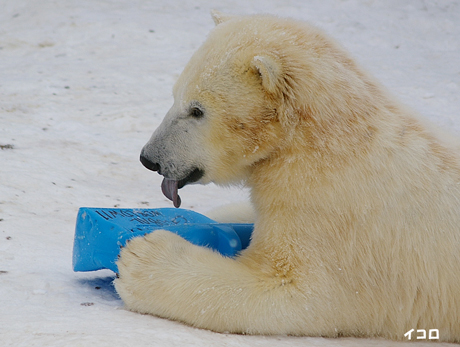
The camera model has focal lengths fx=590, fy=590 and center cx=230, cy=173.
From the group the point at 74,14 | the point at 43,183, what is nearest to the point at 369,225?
the point at 43,183

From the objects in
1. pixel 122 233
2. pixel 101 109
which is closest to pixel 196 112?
pixel 122 233

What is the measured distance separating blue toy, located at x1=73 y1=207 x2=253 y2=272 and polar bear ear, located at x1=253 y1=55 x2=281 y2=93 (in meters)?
0.86

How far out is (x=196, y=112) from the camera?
2.83 m

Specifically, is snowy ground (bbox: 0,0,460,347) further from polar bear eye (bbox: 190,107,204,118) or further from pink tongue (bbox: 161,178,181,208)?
polar bear eye (bbox: 190,107,204,118)

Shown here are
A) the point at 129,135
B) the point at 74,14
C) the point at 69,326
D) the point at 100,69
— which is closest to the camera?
the point at 69,326

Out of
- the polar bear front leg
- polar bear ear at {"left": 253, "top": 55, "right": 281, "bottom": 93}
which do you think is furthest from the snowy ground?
polar bear ear at {"left": 253, "top": 55, "right": 281, "bottom": 93}

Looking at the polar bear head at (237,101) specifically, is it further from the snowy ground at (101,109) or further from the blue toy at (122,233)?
the snowy ground at (101,109)

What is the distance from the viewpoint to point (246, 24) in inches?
114

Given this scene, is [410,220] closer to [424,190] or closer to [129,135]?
[424,190]

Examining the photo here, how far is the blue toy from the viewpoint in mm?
2848

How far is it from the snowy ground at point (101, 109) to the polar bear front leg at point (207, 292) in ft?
0.25

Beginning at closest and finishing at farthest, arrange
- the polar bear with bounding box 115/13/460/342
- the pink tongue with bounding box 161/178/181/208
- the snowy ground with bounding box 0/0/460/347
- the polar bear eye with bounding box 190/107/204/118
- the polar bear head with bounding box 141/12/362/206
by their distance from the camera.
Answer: the snowy ground with bounding box 0/0/460/347, the polar bear with bounding box 115/13/460/342, the polar bear head with bounding box 141/12/362/206, the polar bear eye with bounding box 190/107/204/118, the pink tongue with bounding box 161/178/181/208

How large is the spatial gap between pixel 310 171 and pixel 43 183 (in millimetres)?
2276

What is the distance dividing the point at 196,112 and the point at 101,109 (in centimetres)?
360
